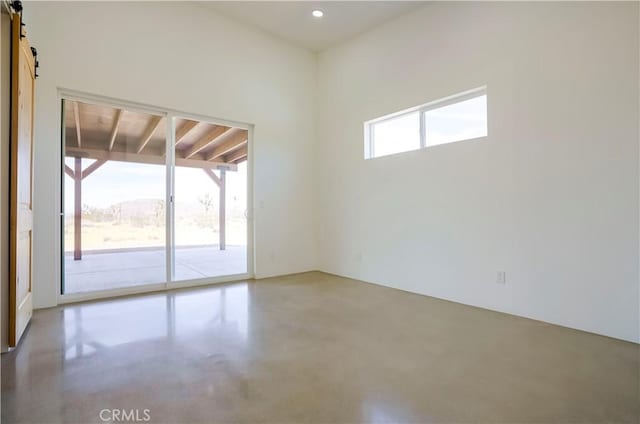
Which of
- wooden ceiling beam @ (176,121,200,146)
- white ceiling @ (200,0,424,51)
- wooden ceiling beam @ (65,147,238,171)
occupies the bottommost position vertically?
wooden ceiling beam @ (65,147,238,171)

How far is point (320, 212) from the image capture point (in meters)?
5.48

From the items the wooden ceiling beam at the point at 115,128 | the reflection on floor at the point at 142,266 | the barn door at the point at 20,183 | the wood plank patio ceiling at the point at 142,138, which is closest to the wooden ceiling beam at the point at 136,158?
the wood plank patio ceiling at the point at 142,138

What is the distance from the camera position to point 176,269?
439 centimetres

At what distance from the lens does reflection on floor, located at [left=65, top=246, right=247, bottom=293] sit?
3.72 m

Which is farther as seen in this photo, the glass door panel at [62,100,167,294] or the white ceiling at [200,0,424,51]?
the white ceiling at [200,0,424,51]

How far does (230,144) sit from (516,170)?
373 centimetres

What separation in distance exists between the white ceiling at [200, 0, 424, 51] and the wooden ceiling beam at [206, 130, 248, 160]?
5.16 feet

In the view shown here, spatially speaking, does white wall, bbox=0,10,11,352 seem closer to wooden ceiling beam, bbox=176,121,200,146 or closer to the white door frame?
the white door frame

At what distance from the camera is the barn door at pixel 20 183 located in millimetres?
2258

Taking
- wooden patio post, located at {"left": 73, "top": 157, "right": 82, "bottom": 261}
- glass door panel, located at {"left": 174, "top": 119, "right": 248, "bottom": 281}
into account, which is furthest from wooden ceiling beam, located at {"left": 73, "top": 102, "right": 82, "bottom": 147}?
glass door panel, located at {"left": 174, "top": 119, "right": 248, "bottom": 281}

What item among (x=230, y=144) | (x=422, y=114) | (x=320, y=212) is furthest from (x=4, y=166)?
(x=422, y=114)

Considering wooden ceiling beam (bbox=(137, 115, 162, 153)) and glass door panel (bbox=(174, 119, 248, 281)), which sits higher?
wooden ceiling beam (bbox=(137, 115, 162, 153))

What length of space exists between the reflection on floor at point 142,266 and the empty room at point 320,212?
3 centimetres

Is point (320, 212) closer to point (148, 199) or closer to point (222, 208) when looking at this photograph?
point (222, 208)
